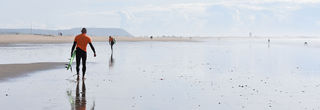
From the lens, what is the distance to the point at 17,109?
979 cm

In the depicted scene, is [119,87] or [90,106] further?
[119,87]

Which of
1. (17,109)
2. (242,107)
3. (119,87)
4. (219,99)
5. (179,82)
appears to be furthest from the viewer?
(179,82)

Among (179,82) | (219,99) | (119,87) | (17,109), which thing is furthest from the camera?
(179,82)

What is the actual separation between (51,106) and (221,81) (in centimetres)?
754

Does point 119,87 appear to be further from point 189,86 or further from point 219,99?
point 219,99

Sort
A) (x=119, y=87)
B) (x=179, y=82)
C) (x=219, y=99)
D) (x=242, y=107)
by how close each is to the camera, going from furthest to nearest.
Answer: (x=179, y=82)
(x=119, y=87)
(x=219, y=99)
(x=242, y=107)

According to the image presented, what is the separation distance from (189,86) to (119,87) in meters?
2.20

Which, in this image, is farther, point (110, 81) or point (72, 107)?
point (110, 81)

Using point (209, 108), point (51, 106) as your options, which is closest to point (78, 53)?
point (51, 106)

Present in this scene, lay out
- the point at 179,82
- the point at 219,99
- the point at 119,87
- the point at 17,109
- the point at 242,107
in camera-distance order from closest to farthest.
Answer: the point at 17,109 → the point at 242,107 → the point at 219,99 → the point at 119,87 → the point at 179,82

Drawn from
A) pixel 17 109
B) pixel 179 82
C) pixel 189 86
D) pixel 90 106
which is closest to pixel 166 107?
pixel 90 106

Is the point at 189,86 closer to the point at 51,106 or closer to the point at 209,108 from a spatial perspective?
the point at 209,108

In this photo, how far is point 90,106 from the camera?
10.3 meters

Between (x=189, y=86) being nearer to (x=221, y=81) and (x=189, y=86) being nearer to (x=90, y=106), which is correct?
(x=221, y=81)
